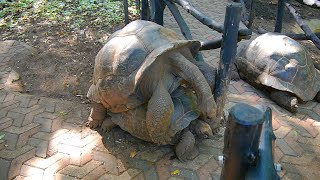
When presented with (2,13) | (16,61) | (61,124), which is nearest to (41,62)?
(16,61)

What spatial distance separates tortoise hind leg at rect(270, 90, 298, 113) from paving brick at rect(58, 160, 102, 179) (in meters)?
2.42

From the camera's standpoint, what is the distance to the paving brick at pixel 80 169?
9.06 feet

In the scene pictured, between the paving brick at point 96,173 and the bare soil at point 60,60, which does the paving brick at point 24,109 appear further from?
the paving brick at point 96,173

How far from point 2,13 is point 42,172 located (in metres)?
5.01

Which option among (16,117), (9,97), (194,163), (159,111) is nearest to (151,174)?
(194,163)

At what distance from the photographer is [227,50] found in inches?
105

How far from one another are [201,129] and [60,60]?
2842mm

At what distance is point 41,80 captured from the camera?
432 cm

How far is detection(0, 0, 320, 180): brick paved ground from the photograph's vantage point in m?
2.79

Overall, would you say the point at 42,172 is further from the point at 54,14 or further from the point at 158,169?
the point at 54,14

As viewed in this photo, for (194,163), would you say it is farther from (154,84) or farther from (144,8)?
(144,8)

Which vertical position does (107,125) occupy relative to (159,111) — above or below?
below

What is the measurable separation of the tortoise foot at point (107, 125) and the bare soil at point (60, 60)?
2.50ft

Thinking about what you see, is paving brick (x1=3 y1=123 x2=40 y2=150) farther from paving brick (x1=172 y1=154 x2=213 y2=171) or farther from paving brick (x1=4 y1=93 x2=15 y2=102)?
paving brick (x1=172 y1=154 x2=213 y2=171)
